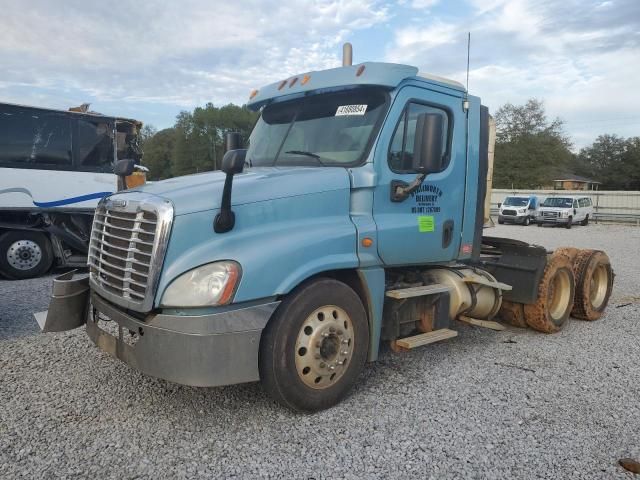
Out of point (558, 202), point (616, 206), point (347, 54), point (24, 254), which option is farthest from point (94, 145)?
point (616, 206)

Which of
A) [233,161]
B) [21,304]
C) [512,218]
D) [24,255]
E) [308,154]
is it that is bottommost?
[21,304]

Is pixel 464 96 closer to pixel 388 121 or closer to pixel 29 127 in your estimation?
pixel 388 121

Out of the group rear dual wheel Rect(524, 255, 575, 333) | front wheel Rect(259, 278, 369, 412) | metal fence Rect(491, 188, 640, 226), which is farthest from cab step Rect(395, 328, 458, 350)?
metal fence Rect(491, 188, 640, 226)

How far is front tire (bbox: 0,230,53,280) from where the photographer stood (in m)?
9.04

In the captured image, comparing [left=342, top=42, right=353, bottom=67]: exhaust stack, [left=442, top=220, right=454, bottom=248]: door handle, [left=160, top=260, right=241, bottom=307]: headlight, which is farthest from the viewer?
[left=342, top=42, right=353, bottom=67]: exhaust stack

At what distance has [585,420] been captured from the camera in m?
3.84

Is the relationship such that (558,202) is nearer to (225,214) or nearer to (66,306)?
(225,214)

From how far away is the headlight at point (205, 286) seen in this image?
3.29 m

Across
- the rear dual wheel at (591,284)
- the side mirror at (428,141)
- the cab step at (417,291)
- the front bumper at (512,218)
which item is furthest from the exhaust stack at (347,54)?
the front bumper at (512,218)

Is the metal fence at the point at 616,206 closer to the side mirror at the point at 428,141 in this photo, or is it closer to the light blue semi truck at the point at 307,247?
the light blue semi truck at the point at 307,247

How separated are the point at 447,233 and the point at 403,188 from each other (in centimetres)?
89

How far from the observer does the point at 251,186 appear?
3.66 m

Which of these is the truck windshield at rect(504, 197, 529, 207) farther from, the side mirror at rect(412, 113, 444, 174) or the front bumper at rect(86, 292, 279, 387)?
the front bumper at rect(86, 292, 279, 387)

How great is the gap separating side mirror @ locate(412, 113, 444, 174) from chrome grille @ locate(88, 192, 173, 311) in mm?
1980
